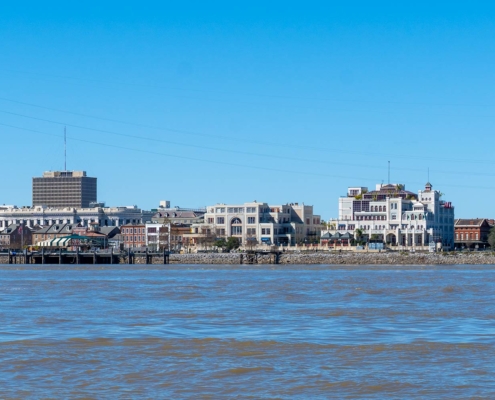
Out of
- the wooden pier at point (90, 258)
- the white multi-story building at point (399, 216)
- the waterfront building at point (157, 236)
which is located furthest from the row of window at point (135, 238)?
the wooden pier at point (90, 258)

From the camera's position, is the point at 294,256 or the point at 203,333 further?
the point at 294,256

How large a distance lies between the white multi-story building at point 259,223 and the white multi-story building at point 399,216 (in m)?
6.67

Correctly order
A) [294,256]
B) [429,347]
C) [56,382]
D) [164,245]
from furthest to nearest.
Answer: [164,245] < [294,256] < [429,347] < [56,382]

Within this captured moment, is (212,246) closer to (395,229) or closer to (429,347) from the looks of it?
(395,229)

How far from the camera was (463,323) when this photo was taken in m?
32.6

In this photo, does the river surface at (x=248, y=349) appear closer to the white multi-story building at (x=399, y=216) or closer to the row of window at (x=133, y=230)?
the white multi-story building at (x=399, y=216)

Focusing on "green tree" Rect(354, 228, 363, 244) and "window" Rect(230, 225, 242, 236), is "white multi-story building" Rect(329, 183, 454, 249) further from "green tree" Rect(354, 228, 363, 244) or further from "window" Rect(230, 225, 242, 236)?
"window" Rect(230, 225, 242, 236)

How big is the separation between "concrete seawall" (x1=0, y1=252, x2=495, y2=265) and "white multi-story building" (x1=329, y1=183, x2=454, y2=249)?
899 inches

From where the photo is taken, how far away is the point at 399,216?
556 ft

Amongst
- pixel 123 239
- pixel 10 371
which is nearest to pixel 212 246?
pixel 123 239

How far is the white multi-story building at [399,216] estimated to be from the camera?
548 feet

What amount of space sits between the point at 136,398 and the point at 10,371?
4230 millimetres

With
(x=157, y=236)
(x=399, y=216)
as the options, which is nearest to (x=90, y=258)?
(x=157, y=236)

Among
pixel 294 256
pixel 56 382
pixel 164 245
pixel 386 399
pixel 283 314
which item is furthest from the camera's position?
pixel 164 245
